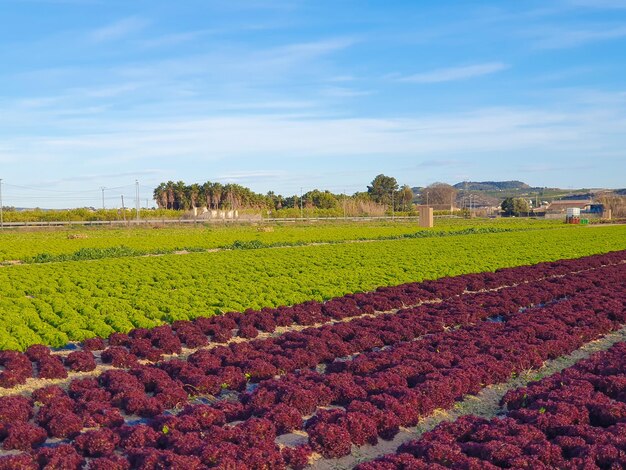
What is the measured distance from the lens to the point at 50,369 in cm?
1071

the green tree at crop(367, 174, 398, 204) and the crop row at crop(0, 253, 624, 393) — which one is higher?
the green tree at crop(367, 174, 398, 204)

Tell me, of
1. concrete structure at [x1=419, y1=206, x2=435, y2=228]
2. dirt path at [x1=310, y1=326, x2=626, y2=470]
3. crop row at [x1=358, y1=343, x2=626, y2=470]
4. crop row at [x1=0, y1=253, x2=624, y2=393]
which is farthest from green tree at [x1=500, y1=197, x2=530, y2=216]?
crop row at [x1=358, y1=343, x2=626, y2=470]

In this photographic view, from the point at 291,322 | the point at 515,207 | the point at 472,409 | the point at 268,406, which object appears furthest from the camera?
the point at 515,207

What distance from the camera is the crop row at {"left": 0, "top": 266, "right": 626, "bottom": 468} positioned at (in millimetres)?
7219

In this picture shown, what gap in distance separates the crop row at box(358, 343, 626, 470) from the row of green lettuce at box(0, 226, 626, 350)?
879cm

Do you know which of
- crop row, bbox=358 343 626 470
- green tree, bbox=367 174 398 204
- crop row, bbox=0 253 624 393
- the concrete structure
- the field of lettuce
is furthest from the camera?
green tree, bbox=367 174 398 204

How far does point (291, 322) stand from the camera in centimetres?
1565

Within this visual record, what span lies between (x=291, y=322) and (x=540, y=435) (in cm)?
861

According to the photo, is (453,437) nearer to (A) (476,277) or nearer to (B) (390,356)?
(B) (390,356)

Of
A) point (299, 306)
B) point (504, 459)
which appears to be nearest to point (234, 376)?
point (504, 459)

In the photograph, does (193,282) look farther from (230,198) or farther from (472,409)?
(230,198)

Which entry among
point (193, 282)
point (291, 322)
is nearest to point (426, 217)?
point (193, 282)

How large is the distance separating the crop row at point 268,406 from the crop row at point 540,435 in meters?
0.84

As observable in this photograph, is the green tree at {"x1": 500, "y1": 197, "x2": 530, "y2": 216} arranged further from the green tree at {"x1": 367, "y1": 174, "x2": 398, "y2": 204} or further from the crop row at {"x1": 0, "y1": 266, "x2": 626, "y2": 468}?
the crop row at {"x1": 0, "y1": 266, "x2": 626, "y2": 468}
